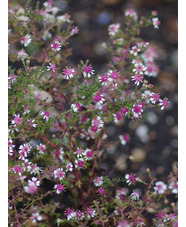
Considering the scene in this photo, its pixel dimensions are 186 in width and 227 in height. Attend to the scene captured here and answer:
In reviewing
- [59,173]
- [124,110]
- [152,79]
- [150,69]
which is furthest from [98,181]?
[152,79]

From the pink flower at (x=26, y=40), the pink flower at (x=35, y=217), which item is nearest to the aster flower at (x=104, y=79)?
the pink flower at (x=26, y=40)

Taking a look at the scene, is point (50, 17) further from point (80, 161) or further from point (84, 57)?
point (80, 161)

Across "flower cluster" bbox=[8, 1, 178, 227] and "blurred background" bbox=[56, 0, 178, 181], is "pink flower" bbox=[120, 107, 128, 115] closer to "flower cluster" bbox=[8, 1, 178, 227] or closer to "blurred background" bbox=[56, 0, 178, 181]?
"flower cluster" bbox=[8, 1, 178, 227]

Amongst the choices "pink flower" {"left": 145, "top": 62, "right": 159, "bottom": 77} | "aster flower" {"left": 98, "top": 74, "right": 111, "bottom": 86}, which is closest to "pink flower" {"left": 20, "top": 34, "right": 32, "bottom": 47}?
"aster flower" {"left": 98, "top": 74, "right": 111, "bottom": 86}

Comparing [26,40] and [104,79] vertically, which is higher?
[26,40]

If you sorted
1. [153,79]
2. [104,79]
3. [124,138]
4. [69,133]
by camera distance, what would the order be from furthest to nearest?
[153,79] < [124,138] < [69,133] < [104,79]

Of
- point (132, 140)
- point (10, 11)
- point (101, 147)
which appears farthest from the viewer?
point (132, 140)

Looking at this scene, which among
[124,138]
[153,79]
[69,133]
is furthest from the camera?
[153,79]

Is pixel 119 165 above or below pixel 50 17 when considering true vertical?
below

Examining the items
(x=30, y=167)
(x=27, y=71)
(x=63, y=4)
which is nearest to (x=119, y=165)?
(x=30, y=167)

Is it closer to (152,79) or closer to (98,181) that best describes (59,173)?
(98,181)

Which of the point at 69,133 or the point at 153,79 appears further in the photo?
the point at 153,79
